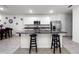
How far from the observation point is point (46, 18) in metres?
11.4

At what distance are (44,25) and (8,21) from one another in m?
4.04

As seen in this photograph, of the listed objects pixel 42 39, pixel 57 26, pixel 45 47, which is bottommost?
pixel 45 47

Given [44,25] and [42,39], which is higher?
[44,25]

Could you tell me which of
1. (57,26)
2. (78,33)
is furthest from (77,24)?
(57,26)

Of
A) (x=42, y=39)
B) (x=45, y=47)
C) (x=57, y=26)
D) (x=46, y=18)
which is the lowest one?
(x=45, y=47)

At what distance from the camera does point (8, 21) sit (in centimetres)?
1184

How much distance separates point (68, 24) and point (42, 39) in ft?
21.5
